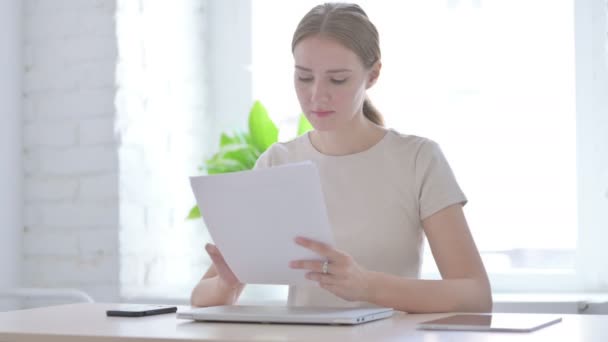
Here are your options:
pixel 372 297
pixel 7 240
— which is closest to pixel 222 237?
pixel 372 297

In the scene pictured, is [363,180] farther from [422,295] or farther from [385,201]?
Answer: [422,295]

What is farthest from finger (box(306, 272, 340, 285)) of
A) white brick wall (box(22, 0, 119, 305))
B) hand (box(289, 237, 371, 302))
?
white brick wall (box(22, 0, 119, 305))

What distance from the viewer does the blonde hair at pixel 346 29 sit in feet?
6.44

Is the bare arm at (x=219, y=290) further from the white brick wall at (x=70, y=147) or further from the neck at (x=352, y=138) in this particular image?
the white brick wall at (x=70, y=147)

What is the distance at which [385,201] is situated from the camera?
2027mm

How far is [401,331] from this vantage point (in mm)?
1396

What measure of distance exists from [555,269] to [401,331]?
1731 millimetres

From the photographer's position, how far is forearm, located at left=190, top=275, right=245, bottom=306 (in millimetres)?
1920

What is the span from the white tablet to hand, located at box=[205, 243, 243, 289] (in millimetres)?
469

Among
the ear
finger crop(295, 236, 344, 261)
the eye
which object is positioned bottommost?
finger crop(295, 236, 344, 261)

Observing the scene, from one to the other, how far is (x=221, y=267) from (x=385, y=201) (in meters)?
0.42

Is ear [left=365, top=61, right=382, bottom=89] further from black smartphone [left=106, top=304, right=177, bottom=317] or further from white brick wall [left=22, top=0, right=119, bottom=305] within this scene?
white brick wall [left=22, top=0, right=119, bottom=305]

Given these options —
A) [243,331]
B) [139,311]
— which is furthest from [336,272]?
[139,311]

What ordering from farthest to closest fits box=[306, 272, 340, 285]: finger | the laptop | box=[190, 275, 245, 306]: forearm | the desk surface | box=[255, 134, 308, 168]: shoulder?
box=[255, 134, 308, 168]: shoulder
box=[190, 275, 245, 306]: forearm
box=[306, 272, 340, 285]: finger
the laptop
the desk surface
